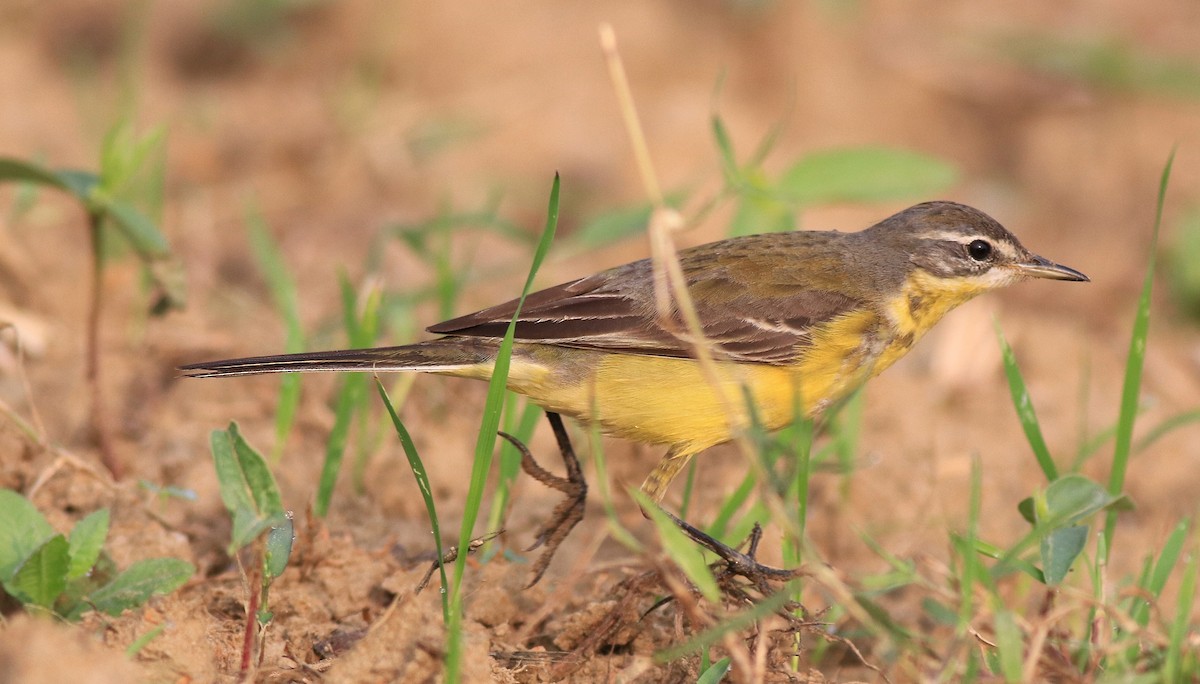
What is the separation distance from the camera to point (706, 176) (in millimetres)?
8812

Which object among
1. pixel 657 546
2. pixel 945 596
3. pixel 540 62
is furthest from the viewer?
pixel 540 62

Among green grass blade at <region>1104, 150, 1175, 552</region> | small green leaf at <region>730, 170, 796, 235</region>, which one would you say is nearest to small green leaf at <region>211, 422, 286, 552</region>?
green grass blade at <region>1104, 150, 1175, 552</region>

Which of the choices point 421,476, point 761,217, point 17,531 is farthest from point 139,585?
point 761,217

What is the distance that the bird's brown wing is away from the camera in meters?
4.92

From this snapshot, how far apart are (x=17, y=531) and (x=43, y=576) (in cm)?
24

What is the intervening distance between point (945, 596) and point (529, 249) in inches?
193

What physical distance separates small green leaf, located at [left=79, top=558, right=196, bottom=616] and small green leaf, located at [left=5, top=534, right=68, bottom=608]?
126 mm

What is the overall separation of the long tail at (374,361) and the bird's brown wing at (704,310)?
8cm

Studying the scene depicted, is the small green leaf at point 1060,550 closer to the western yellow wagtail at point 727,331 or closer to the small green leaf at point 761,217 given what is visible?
the western yellow wagtail at point 727,331

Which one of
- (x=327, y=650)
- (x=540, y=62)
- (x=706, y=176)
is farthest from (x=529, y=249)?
(x=327, y=650)

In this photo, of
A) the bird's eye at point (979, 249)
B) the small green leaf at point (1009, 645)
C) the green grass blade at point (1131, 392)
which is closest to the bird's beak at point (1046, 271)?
the bird's eye at point (979, 249)

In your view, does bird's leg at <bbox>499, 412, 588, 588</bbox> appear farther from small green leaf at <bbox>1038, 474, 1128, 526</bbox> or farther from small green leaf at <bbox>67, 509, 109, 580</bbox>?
small green leaf at <bbox>1038, 474, 1128, 526</bbox>

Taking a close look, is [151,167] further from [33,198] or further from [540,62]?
[540,62]

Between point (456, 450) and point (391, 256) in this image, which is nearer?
point (456, 450)
